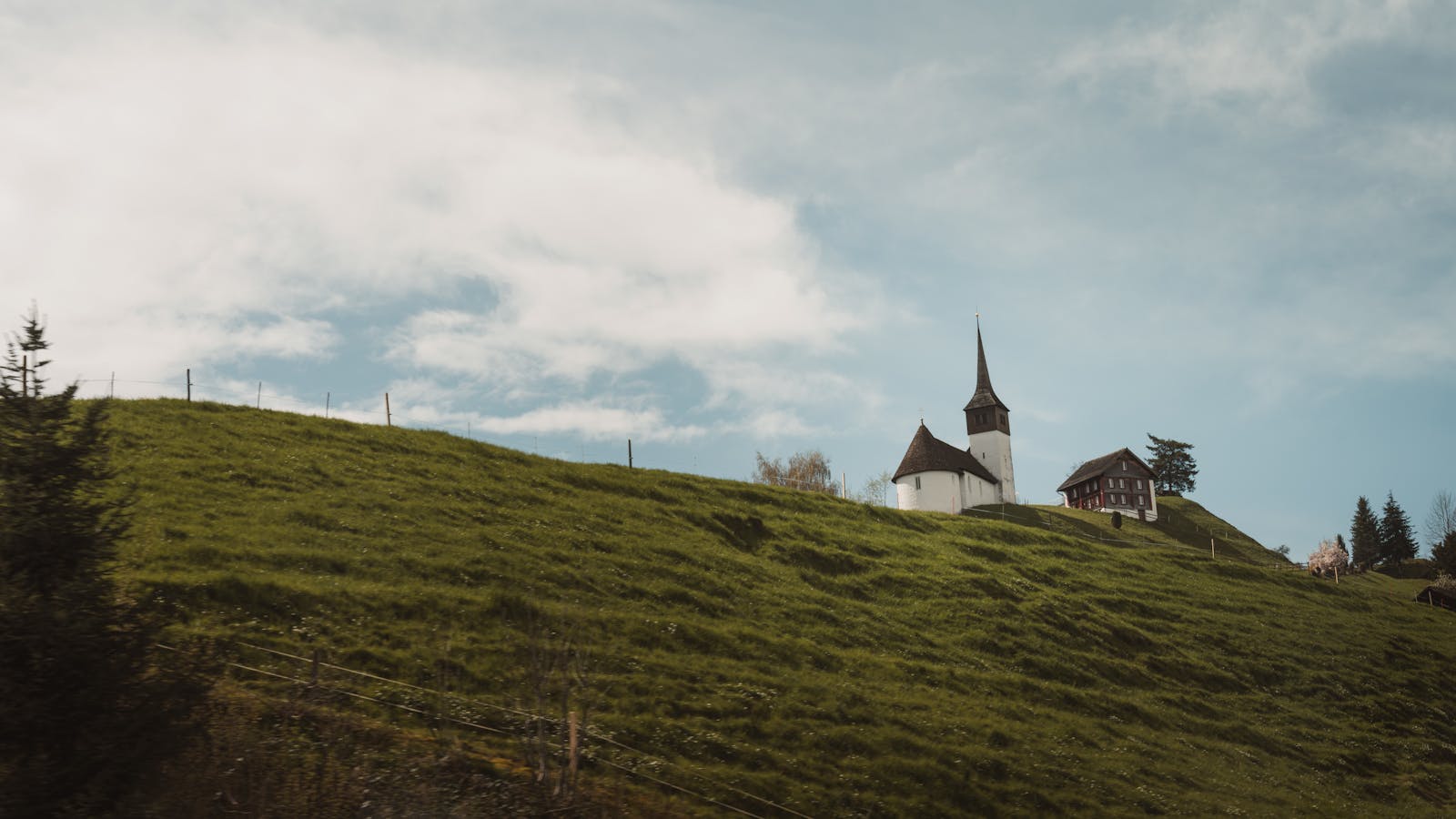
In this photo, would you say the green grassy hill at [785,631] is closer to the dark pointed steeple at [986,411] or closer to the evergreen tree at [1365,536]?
the dark pointed steeple at [986,411]

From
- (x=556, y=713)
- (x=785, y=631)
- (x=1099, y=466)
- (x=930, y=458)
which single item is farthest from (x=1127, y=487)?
(x=556, y=713)

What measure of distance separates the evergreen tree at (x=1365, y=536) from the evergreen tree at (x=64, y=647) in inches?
5541

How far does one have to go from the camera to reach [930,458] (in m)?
96.6

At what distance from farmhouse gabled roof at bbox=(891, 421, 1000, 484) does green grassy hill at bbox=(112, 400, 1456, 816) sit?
117 feet

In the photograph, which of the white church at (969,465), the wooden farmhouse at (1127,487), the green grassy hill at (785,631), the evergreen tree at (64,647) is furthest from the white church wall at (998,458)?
the evergreen tree at (64,647)

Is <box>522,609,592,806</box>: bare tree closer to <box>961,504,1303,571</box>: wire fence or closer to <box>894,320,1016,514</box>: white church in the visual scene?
<box>961,504,1303,571</box>: wire fence

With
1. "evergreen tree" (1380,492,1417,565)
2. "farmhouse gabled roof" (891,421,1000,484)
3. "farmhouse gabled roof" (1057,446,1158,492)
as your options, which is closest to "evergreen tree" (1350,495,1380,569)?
"evergreen tree" (1380,492,1417,565)

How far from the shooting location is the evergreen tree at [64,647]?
13.4 m

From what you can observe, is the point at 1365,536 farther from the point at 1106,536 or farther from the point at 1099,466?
the point at 1106,536

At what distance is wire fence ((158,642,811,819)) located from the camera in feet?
74.5

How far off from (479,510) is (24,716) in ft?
87.2

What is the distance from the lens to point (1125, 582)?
5834 cm

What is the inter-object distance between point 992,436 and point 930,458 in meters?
15.1

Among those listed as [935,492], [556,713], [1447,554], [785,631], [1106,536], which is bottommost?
[556,713]
